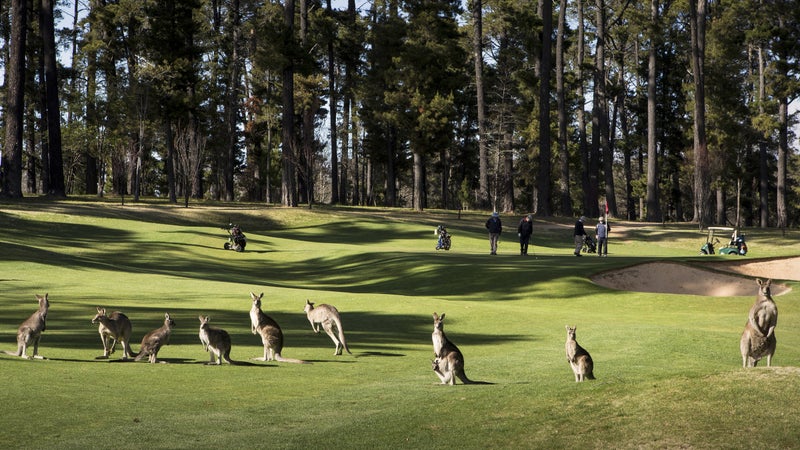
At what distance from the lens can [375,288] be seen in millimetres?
33844

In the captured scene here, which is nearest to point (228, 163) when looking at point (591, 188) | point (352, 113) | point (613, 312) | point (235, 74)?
point (235, 74)

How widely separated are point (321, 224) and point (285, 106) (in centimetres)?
1173

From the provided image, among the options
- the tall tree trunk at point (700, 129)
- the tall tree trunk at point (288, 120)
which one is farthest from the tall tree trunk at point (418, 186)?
the tall tree trunk at point (700, 129)

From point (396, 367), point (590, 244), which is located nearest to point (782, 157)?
point (590, 244)

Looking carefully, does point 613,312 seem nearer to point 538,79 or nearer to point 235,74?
point 538,79

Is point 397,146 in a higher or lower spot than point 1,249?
higher

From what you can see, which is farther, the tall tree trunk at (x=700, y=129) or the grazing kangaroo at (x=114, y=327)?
the tall tree trunk at (x=700, y=129)

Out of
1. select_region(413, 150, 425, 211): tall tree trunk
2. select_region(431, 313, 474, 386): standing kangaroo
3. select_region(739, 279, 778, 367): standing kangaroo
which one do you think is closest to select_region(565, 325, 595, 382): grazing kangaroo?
select_region(431, 313, 474, 386): standing kangaroo

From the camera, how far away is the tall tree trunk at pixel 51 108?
2517 inches

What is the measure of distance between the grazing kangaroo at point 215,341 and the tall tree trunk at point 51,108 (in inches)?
2116

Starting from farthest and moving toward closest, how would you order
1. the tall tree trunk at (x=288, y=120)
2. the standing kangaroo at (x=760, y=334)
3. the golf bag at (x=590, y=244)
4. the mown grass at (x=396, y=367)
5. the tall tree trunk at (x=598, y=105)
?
the tall tree trunk at (x=598, y=105)
the tall tree trunk at (x=288, y=120)
the golf bag at (x=590, y=244)
the standing kangaroo at (x=760, y=334)
the mown grass at (x=396, y=367)

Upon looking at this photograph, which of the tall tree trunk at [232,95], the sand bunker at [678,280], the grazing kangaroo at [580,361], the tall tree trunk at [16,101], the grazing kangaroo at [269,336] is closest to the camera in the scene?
the grazing kangaroo at [580,361]

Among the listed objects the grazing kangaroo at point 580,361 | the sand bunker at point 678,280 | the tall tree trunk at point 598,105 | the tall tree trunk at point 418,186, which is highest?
the tall tree trunk at point 598,105

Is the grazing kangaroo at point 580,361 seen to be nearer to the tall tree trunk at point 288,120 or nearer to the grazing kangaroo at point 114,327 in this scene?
the grazing kangaroo at point 114,327
